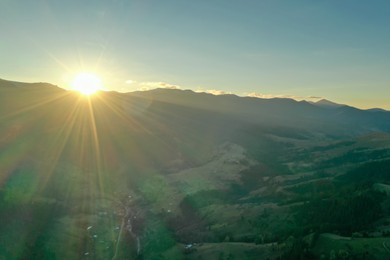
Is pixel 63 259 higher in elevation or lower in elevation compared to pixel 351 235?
lower

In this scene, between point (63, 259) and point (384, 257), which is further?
point (63, 259)

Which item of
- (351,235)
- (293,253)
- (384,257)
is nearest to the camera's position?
(384,257)

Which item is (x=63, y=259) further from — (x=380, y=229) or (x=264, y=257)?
(x=380, y=229)

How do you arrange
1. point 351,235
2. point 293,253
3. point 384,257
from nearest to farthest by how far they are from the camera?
point 384,257 < point 293,253 < point 351,235

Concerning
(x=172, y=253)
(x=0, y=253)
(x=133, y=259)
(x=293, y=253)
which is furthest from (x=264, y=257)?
(x=0, y=253)

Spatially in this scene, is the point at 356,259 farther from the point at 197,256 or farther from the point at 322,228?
the point at 197,256

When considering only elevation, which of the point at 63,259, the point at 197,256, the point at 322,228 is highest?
the point at 322,228

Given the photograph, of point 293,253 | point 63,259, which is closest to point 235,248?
point 293,253

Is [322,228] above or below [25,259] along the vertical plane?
above

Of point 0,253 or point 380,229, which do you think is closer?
point 380,229
